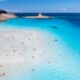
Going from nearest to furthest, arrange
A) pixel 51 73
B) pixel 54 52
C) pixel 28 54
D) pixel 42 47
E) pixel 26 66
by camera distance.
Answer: pixel 51 73 → pixel 26 66 → pixel 28 54 → pixel 54 52 → pixel 42 47

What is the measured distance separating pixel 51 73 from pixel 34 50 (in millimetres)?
4827

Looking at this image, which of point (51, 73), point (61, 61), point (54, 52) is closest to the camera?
point (51, 73)

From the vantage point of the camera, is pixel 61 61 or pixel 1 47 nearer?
pixel 61 61

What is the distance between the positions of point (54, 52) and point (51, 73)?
449cm

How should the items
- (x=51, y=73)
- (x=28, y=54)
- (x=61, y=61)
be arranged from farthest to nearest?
(x=28, y=54)
(x=61, y=61)
(x=51, y=73)

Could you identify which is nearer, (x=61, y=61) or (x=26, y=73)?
(x=26, y=73)

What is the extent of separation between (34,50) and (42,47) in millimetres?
1410

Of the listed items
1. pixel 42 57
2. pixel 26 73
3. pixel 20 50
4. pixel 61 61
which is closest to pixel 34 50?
pixel 20 50

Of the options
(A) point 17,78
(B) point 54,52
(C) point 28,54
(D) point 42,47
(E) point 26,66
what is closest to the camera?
(A) point 17,78

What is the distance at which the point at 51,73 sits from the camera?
1039 cm

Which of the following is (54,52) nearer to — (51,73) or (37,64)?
(37,64)

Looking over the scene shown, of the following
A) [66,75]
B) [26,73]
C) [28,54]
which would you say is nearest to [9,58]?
[28,54]

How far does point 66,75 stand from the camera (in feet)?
33.2

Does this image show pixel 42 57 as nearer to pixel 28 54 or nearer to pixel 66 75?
pixel 28 54
